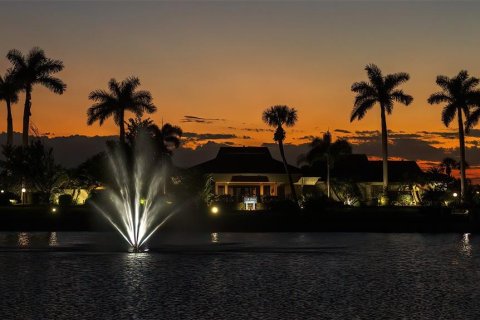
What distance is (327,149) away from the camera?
81.6 meters

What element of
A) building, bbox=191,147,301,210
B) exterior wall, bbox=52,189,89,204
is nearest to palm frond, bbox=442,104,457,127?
building, bbox=191,147,301,210

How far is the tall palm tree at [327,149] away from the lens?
81.2 meters

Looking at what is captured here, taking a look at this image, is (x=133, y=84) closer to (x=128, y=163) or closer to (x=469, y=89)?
(x=128, y=163)

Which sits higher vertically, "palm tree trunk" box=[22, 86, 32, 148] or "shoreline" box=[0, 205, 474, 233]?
"palm tree trunk" box=[22, 86, 32, 148]

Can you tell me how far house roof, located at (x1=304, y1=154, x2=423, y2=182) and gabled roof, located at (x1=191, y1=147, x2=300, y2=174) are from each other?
7.03 metres

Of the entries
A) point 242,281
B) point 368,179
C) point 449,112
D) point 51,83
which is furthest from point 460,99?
point 242,281

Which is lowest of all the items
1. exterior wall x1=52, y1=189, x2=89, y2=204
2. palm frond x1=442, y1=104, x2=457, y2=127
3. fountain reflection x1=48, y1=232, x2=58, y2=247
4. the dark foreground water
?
the dark foreground water

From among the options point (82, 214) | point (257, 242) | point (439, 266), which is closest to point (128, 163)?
point (82, 214)

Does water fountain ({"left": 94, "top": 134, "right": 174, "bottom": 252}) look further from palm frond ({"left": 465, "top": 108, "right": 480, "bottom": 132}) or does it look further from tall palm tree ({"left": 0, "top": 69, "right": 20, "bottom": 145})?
palm frond ({"left": 465, "top": 108, "right": 480, "bottom": 132})

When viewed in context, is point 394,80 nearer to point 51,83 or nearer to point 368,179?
point 368,179

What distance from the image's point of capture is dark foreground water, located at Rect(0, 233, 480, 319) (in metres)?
11.1

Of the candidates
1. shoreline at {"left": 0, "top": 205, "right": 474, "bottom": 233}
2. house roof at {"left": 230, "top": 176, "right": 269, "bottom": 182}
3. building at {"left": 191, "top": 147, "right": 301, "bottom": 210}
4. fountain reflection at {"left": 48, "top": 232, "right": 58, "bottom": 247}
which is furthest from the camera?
building at {"left": 191, "top": 147, "right": 301, "bottom": 210}

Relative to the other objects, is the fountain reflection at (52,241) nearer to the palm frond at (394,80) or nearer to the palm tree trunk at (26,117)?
the palm tree trunk at (26,117)

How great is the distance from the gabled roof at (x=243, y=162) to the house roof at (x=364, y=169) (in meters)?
7.03
